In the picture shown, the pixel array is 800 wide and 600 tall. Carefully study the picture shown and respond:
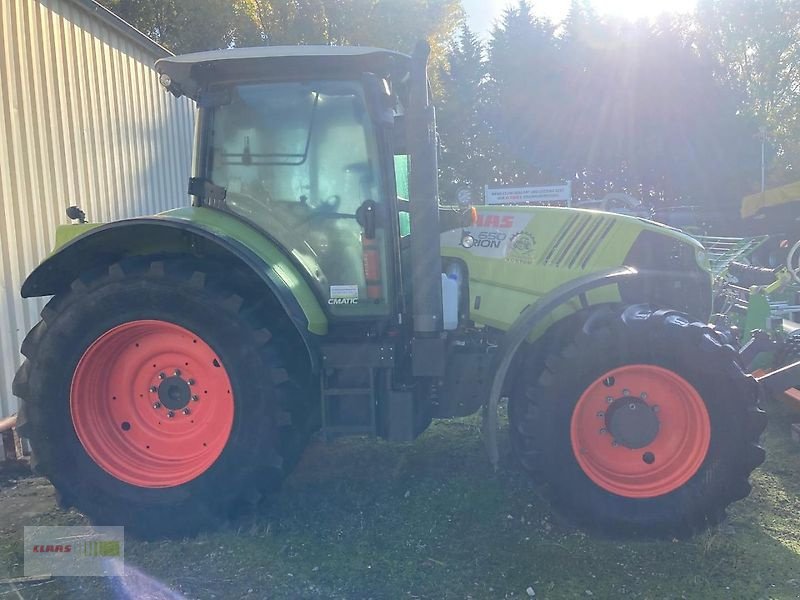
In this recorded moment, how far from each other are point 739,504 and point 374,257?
7.59ft

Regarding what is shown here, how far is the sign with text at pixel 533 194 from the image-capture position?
9.30 metres

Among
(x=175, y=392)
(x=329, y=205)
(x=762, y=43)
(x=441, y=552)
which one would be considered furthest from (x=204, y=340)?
(x=762, y=43)

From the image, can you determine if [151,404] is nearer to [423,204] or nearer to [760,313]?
[423,204]

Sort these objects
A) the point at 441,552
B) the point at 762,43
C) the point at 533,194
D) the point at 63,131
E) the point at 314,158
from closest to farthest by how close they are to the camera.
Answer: the point at 441,552
the point at 314,158
the point at 63,131
the point at 533,194
the point at 762,43

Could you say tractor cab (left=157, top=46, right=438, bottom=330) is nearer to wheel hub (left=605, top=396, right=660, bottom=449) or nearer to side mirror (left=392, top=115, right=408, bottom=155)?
side mirror (left=392, top=115, right=408, bottom=155)

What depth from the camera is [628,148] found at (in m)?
21.4

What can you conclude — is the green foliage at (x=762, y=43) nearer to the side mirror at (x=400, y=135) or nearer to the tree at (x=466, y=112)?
the tree at (x=466, y=112)

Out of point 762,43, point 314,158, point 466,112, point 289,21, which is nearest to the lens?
point 314,158

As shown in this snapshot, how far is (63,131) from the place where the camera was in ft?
17.2

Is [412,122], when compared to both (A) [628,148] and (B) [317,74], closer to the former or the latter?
(B) [317,74]

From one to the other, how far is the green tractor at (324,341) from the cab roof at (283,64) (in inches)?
0.4

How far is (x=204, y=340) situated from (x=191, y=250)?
1.52 ft

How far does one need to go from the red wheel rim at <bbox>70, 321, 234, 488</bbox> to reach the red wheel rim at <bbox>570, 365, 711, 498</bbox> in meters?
1.74

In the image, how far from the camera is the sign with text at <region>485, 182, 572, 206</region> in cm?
930
